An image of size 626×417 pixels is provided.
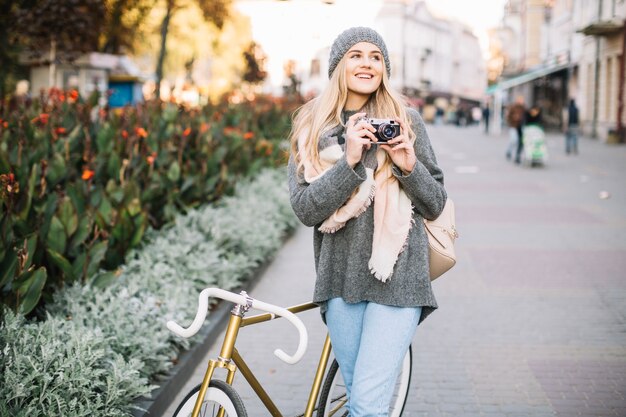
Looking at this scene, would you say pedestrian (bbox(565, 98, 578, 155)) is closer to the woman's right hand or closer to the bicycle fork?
the woman's right hand

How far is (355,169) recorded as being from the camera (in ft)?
9.42

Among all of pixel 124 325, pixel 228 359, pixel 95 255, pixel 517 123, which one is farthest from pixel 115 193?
pixel 517 123

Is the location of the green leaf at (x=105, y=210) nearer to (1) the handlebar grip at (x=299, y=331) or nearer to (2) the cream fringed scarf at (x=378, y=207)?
(2) the cream fringed scarf at (x=378, y=207)

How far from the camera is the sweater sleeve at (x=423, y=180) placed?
2.87m

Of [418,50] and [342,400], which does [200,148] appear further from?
[418,50]

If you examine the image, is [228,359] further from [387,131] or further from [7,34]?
[7,34]

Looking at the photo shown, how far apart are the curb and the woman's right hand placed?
77.1 inches

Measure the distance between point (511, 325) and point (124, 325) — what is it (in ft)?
10.4

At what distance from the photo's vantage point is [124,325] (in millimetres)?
4625

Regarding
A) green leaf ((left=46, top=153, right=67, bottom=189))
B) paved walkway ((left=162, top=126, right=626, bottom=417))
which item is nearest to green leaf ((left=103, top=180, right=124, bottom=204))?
green leaf ((left=46, top=153, right=67, bottom=189))

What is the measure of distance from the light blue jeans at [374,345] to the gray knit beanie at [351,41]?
0.96 m

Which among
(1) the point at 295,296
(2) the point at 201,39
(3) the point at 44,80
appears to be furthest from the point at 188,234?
(2) the point at 201,39

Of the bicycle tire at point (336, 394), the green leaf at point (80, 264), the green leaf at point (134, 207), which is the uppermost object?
the green leaf at point (134, 207)

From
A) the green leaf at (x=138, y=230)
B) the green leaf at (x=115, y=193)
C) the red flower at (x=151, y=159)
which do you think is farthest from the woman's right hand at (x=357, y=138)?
the red flower at (x=151, y=159)
